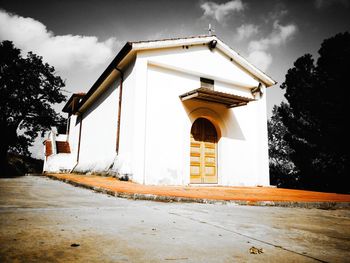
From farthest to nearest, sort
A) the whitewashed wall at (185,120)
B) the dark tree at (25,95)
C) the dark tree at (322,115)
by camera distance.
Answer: the dark tree at (25,95) → the dark tree at (322,115) → the whitewashed wall at (185,120)

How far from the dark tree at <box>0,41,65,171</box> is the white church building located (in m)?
19.8

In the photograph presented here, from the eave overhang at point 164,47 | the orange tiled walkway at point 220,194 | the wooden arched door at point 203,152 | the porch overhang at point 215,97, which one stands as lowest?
the orange tiled walkway at point 220,194

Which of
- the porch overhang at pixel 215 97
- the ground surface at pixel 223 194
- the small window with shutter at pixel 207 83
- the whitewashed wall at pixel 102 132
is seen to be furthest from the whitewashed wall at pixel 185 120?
the ground surface at pixel 223 194

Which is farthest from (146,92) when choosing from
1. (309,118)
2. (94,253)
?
(309,118)

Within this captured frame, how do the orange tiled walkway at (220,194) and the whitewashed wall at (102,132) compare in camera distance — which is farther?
the whitewashed wall at (102,132)

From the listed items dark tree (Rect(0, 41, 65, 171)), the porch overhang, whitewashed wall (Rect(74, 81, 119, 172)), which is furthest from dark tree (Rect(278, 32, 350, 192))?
dark tree (Rect(0, 41, 65, 171))

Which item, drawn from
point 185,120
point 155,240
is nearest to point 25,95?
point 185,120

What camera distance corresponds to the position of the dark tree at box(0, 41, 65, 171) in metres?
26.3

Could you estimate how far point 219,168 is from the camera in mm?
9555

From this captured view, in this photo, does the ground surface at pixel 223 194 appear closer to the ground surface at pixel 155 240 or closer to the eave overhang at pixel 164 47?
the ground surface at pixel 155 240

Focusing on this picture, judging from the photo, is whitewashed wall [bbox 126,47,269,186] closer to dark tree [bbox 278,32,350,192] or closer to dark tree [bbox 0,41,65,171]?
dark tree [bbox 278,32,350,192]

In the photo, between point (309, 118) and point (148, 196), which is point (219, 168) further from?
point (309, 118)

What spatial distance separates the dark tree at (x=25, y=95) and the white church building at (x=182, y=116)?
1976cm

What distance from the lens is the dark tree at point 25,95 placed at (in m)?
26.3
